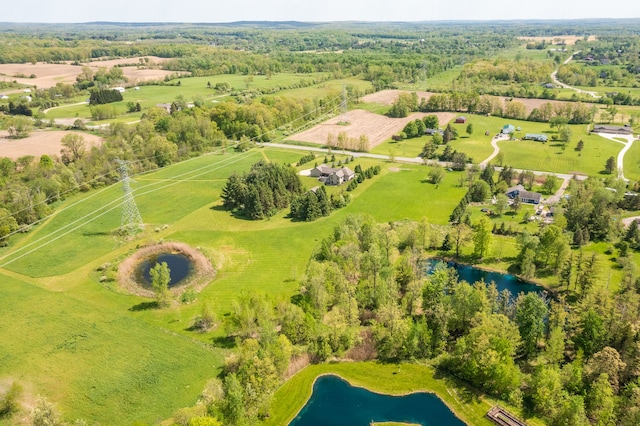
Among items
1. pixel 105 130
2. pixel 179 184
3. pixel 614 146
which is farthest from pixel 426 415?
pixel 105 130

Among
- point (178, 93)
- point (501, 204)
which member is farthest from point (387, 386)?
point (178, 93)

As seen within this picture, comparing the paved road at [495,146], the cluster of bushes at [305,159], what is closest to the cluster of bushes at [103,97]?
the cluster of bushes at [305,159]

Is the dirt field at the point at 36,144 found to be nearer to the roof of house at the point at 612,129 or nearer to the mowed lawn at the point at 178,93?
the mowed lawn at the point at 178,93

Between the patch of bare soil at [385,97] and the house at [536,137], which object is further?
the patch of bare soil at [385,97]

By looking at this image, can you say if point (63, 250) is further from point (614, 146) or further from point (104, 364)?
point (614, 146)

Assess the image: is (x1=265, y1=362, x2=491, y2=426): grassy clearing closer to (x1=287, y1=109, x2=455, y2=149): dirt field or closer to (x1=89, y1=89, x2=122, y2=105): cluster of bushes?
(x1=287, y1=109, x2=455, y2=149): dirt field

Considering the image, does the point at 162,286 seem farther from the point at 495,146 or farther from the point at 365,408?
the point at 495,146

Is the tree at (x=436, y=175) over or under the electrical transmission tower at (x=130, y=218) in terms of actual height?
under
